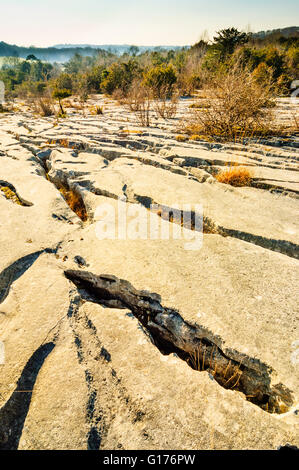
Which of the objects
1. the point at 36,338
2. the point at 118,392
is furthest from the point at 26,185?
the point at 118,392

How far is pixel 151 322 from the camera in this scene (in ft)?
5.13

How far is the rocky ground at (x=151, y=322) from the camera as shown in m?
1.03

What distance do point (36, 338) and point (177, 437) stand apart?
916 millimetres

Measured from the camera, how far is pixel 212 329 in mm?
1369
